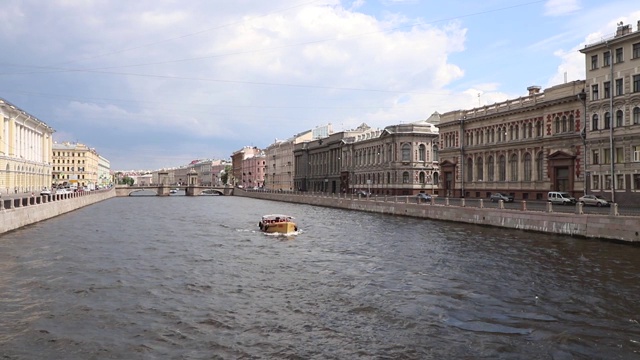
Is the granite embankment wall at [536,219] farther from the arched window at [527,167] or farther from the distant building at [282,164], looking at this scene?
the distant building at [282,164]

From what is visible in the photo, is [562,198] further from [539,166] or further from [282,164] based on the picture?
[282,164]

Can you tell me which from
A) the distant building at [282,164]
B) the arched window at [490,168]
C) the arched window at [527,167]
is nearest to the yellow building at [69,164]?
the distant building at [282,164]

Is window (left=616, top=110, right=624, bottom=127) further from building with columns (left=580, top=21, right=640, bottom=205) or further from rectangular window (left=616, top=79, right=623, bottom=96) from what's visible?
rectangular window (left=616, top=79, right=623, bottom=96)

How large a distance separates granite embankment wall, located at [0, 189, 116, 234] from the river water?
5259 mm

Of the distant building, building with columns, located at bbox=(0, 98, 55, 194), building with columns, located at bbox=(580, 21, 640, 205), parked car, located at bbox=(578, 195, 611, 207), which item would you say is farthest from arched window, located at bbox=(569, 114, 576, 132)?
the distant building

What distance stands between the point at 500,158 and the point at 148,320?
60056 mm

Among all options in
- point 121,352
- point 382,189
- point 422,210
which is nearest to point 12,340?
point 121,352

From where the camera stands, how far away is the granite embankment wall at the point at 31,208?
130 feet

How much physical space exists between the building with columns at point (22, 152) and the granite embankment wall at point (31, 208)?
92.9 ft

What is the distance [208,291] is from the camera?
68.2ft

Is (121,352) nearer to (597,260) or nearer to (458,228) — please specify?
(597,260)

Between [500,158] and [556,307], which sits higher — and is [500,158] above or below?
above

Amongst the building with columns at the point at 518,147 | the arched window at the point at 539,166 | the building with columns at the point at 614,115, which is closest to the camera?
the building with columns at the point at 614,115

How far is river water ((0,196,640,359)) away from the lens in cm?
1395
